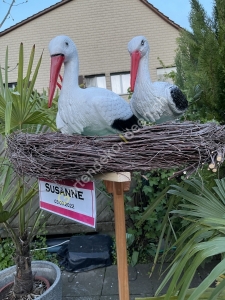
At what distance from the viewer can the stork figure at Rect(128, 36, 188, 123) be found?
0.93 metres

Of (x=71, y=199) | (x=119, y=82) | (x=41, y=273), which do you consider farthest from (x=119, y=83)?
(x=71, y=199)

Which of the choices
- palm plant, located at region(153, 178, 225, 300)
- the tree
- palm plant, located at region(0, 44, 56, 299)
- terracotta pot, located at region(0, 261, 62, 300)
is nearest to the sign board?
palm plant, located at region(0, 44, 56, 299)

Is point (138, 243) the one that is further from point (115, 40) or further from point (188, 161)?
point (115, 40)

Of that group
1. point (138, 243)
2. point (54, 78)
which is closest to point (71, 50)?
point (54, 78)

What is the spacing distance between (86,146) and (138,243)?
1784 millimetres

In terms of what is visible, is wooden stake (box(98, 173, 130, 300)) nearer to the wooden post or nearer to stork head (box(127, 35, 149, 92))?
the wooden post

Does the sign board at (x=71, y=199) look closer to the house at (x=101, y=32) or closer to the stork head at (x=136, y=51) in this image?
the stork head at (x=136, y=51)

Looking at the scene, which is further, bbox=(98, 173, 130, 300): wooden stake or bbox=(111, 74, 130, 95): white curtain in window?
bbox=(111, 74, 130, 95): white curtain in window

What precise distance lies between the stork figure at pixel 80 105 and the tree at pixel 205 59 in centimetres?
80

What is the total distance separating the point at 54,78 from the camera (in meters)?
0.93

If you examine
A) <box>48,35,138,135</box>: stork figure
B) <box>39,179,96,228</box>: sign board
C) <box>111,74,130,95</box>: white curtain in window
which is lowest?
<box>39,179,96,228</box>: sign board

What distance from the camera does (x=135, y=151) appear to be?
0.79 metres

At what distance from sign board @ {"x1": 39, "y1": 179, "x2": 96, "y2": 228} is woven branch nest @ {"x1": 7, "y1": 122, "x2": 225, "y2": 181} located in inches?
2.2

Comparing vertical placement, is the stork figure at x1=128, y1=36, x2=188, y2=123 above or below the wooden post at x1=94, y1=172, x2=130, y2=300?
above
